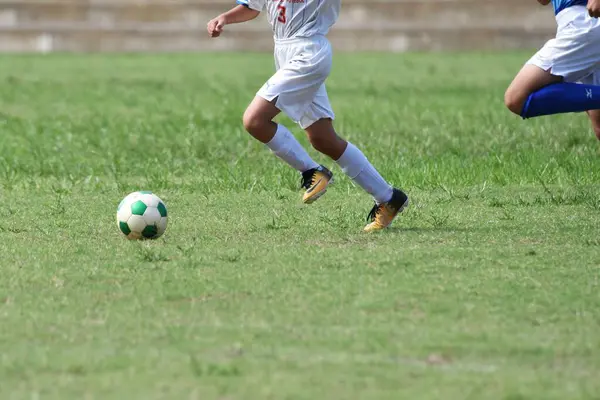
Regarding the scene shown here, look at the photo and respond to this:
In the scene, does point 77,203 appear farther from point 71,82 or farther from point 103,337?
point 71,82

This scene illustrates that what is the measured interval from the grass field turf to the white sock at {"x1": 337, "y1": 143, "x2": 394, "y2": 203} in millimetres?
289

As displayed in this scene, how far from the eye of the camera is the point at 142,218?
787cm

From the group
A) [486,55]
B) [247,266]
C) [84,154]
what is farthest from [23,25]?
[247,266]

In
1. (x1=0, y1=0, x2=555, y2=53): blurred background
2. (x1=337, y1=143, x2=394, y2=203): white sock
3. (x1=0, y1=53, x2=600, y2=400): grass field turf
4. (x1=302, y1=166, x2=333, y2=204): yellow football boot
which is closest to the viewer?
(x1=0, y1=53, x2=600, y2=400): grass field turf

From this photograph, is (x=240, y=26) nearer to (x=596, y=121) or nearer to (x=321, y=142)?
(x=596, y=121)

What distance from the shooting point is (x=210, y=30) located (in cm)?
854

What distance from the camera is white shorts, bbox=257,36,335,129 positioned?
320 inches

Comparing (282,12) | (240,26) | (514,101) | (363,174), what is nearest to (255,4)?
(282,12)

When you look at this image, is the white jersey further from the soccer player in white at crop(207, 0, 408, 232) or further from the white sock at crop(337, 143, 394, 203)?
the white sock at crop(337, 143, 394, 203)

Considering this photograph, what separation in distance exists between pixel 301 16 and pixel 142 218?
1633 mm

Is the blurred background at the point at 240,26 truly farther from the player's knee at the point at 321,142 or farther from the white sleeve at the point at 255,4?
the player's knee at the point at 321,142

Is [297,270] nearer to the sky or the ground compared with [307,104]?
nearer to the ground

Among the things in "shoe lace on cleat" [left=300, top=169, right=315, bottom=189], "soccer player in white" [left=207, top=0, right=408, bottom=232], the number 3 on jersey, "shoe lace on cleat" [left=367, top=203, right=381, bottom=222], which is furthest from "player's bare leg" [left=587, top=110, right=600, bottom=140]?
the number 3 on jersey

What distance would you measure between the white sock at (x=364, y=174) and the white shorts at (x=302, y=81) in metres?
0.29
